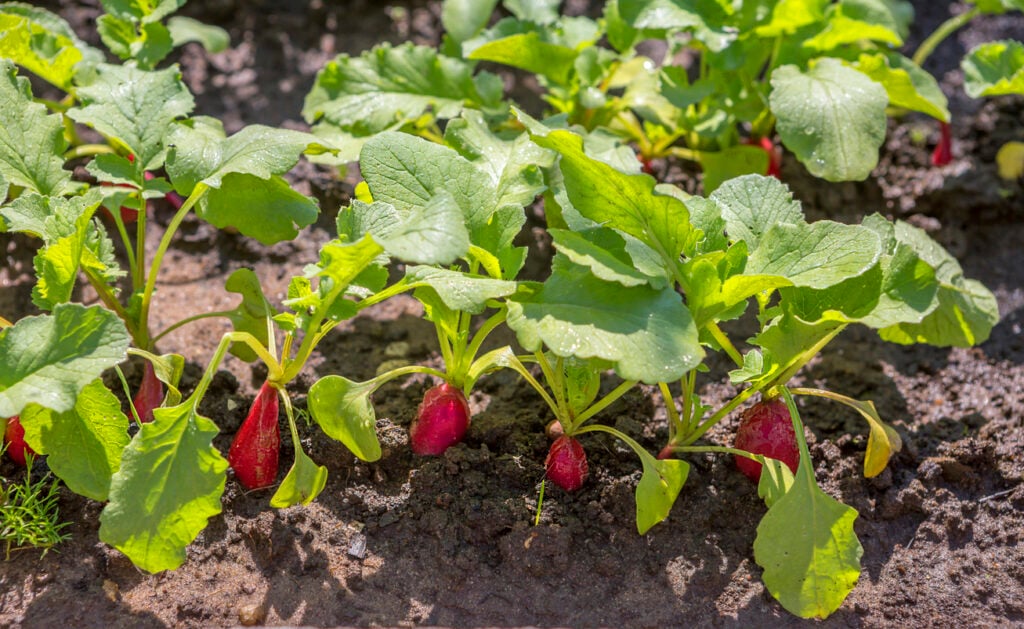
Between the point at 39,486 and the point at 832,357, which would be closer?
the point at 39,486

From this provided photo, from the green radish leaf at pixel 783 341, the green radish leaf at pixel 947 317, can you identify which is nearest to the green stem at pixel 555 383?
the green radish leaf at pixel 783 341

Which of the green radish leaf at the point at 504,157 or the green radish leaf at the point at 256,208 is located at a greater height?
the green radish leaf at the point at 504,157

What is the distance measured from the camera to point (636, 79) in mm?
3146

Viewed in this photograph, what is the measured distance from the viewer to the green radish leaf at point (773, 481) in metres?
2.07

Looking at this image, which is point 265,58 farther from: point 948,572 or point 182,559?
point 948,572

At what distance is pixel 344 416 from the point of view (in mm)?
2035

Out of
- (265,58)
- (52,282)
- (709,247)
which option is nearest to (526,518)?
(709,247)

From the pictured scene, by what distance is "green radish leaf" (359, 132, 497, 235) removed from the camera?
213 cm

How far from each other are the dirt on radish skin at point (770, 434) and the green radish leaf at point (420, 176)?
0.77m

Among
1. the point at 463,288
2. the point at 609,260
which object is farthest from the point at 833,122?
the point at 463,288

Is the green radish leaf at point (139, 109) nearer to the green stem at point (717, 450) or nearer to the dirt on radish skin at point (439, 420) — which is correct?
the dirt on radish skin at point (439, 420)

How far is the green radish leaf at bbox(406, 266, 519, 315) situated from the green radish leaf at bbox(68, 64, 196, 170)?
0.76 metres

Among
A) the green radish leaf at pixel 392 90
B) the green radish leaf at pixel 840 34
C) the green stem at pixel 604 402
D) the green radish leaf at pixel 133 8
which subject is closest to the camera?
the green stem at pixel 604 402

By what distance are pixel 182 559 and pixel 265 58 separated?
2307 millimetres
